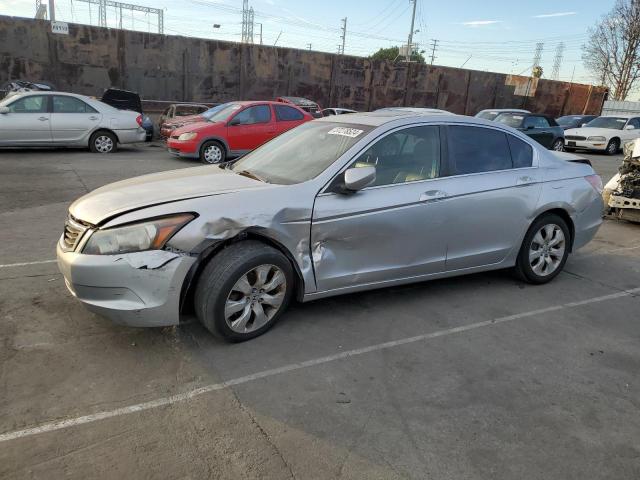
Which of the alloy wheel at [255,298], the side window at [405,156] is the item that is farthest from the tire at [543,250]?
the alloy wheel at [255,298]

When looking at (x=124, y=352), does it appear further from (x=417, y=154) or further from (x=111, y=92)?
(x=111, y=92)

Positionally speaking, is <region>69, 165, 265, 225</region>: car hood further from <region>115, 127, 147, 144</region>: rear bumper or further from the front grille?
<region>115, 127, 147, 144</region>: rear bumper

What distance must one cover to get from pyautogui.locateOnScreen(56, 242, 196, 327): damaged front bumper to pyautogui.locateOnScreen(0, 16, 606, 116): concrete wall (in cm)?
1964

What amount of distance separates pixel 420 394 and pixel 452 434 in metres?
0.39

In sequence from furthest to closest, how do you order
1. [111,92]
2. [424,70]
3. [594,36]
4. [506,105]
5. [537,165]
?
[594,36]
[506,105]
[424,70]
[111,92]
[537,165]

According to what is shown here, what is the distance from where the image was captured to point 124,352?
345cm

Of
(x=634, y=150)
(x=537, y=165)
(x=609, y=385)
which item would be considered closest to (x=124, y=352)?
(x=609, y=385)

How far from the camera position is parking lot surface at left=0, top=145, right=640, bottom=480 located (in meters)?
2.56

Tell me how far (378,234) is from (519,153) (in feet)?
6.22

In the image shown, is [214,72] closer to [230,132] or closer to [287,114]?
[287,114]

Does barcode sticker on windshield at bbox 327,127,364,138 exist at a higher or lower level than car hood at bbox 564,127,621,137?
higher

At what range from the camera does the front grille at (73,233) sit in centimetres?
347

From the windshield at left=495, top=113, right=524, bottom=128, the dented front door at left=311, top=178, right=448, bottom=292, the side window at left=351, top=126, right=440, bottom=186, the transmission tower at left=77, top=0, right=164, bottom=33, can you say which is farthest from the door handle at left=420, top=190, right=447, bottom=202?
the transmission tower at left=77, top=0, right=164, bottom=33

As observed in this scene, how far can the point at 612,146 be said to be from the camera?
20.2 m
